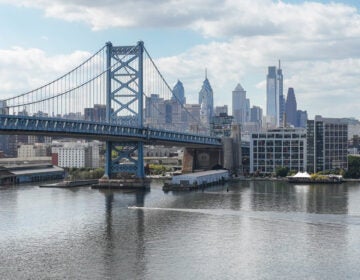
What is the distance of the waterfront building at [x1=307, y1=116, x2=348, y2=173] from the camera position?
2798 inches

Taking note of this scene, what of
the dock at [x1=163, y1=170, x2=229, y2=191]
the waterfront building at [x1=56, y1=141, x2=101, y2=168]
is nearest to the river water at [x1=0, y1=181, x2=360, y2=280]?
the dock at [x1=163, y1=170, x2=229, y2=191]

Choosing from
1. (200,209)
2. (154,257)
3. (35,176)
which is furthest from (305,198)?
(35,176)

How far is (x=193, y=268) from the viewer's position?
23.5m

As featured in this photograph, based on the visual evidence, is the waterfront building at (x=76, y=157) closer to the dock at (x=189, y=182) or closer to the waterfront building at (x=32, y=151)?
the waterfront building at (x=32, y=151)

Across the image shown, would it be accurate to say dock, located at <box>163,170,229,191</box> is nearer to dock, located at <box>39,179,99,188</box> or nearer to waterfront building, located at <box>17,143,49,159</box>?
dock, located at <box>39,179,99,188</box>

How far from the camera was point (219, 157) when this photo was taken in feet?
250

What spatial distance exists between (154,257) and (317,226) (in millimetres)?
9238

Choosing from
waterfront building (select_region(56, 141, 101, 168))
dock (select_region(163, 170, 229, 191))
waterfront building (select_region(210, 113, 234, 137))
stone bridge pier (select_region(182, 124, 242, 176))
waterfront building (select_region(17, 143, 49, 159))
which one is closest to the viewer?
dock (select_region(163, 170, 229, 191))

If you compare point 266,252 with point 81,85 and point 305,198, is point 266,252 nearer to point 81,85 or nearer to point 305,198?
point 305,198

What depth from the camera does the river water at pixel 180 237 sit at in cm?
2323

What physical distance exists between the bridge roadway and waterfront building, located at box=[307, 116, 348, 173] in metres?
11.1

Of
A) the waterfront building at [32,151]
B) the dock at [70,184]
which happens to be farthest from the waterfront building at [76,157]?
the dock at [70,184]

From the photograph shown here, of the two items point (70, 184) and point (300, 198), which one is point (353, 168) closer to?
point (300, 198)

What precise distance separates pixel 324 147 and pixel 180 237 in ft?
146
